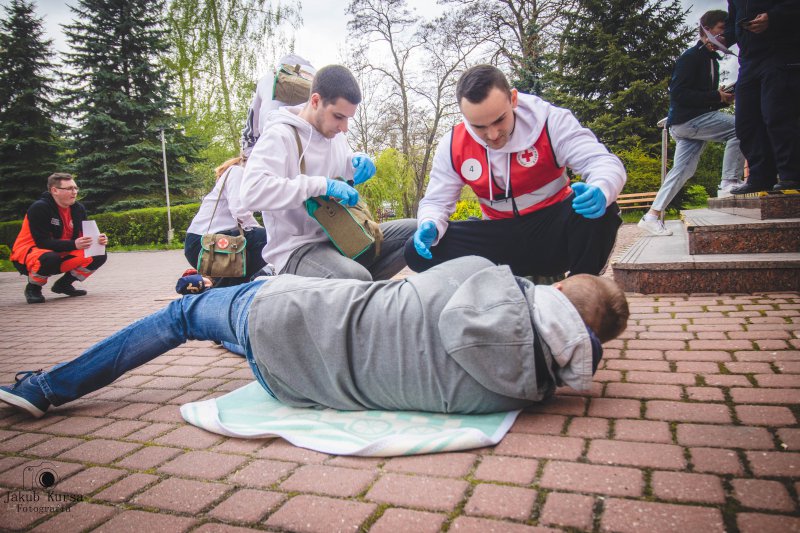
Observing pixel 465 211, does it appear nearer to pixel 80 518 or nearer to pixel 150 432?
pixel 150 432

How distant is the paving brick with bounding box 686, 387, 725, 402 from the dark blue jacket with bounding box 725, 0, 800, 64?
9.91ft

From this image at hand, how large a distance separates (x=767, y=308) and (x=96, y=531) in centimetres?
385

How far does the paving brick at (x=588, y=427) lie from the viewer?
5.83 feet

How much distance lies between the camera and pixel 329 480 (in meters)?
1.60

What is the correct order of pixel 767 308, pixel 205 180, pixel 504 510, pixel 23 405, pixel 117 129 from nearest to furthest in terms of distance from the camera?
1. pixel 504 510
2. pixel 23 405
3. pixel 767 308
4. pixel 117 129
5. pixel 205 180

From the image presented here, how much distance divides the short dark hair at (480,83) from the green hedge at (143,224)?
1927cm

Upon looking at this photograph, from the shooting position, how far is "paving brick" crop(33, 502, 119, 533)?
4.75 feet

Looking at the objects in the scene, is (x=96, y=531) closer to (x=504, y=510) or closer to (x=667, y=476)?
(x=504, y=510)

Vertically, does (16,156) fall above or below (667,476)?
above

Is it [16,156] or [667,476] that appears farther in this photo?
[16,156]

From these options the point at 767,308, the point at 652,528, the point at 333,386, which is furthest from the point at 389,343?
the point at 767,308

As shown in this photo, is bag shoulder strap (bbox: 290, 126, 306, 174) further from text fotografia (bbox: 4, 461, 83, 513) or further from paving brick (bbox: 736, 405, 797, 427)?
paving brick (bbox: 736, 405, 797, 427)

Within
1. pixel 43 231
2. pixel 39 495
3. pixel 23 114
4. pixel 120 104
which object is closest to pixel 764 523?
pixel 39 495

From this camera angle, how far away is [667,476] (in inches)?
58.3
